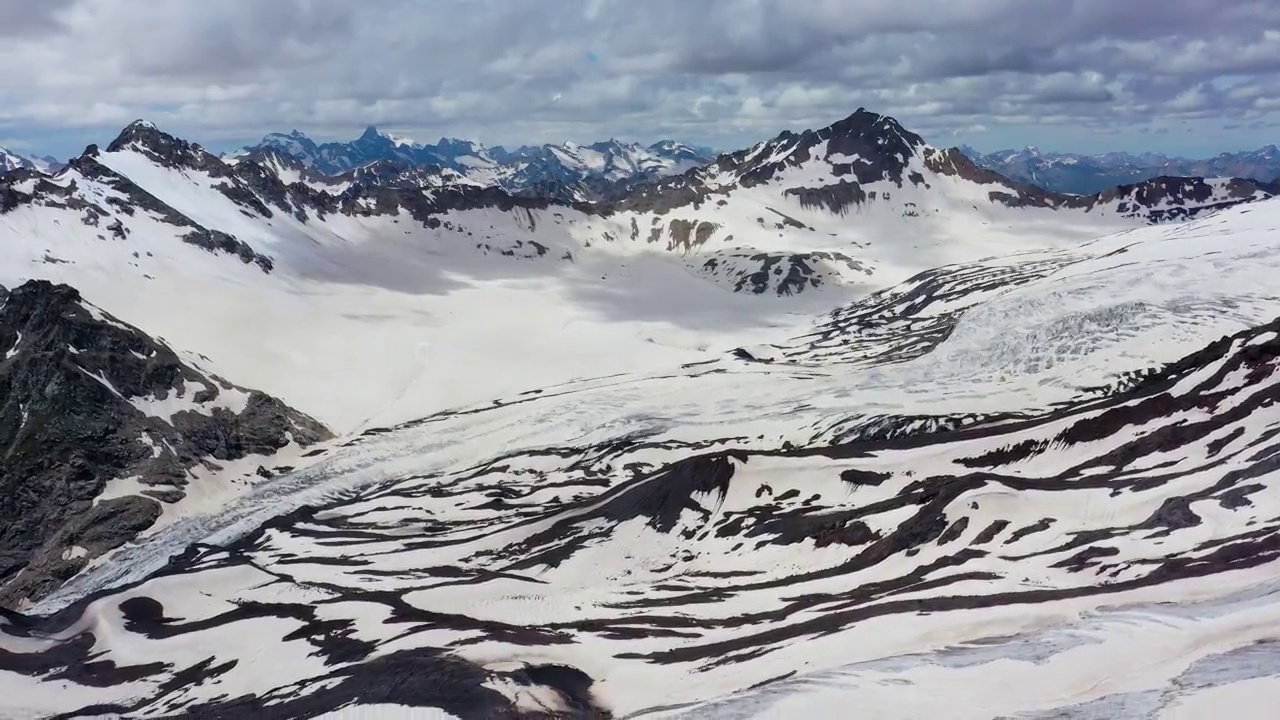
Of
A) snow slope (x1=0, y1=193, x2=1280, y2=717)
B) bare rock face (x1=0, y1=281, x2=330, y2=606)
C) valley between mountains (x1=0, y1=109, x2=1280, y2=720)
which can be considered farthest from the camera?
bare rock face (x1=0, y1=281, x2=330, y2=606)

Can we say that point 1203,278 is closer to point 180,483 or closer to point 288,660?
point 288,660

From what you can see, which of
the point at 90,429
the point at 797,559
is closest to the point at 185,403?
the point at 90,429

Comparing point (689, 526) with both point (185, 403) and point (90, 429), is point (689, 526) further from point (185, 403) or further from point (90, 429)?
point (185, 403)

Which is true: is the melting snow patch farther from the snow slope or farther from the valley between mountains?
the snow slope

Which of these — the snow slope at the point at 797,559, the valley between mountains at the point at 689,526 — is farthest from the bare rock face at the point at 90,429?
the snow slope at the point at 797,559

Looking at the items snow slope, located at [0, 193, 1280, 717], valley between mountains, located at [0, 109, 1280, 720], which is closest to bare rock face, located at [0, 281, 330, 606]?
valley between mountains, located at [0, 109, 1280, 720]

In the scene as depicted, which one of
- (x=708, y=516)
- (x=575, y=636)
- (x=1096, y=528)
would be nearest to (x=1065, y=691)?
(x=1096, y=528)

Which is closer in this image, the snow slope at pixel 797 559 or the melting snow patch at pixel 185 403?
the snow slope at pixel 797 559

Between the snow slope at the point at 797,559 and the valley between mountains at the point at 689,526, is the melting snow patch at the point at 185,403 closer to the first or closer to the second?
the valley between mountains at the point at 689,526
